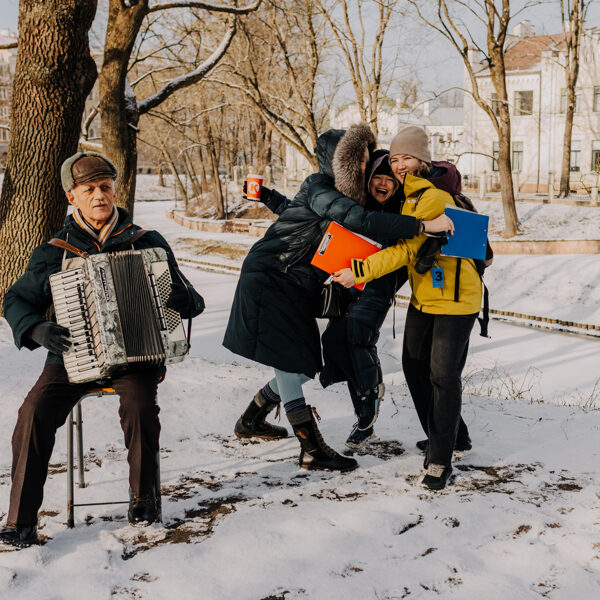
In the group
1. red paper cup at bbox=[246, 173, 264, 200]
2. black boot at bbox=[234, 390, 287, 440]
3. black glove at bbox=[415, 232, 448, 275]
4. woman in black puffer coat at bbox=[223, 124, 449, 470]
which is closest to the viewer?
black glove at bbox=[415, 232, 448, 275]

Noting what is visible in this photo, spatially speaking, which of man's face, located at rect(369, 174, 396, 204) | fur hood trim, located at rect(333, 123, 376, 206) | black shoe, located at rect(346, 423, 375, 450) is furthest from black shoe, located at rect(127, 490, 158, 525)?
man's face, located at rect(369, 174, 396, 204)

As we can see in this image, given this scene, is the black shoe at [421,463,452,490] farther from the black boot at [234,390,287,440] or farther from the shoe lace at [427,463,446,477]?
the black boot at [234,390,287,440]

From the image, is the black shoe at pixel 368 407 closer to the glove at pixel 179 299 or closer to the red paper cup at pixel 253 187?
the glove at pixel 179 299

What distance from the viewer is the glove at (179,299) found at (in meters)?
3.36

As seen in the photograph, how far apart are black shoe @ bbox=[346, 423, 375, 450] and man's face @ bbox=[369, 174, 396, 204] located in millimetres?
1529

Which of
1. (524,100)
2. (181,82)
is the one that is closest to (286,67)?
(181,82)

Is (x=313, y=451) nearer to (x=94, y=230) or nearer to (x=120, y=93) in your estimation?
(x=94, y=230)

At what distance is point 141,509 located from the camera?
10.8ft

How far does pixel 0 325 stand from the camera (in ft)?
25.4

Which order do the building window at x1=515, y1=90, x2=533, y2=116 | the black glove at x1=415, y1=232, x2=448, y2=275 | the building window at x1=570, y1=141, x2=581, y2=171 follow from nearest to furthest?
the black glove at x1=415, y1=232, x2=448, y2=275
the building window at x1=570, y1=141, x2=581, y2=171
the building window at x1=515, y1=90, x2=533, y2=116

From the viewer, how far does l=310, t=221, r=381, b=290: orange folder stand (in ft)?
12.8

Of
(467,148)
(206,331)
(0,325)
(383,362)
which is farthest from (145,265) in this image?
(467,148)

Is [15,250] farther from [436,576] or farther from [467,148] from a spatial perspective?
[467,148]

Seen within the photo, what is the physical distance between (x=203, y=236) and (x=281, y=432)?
22825 mm
